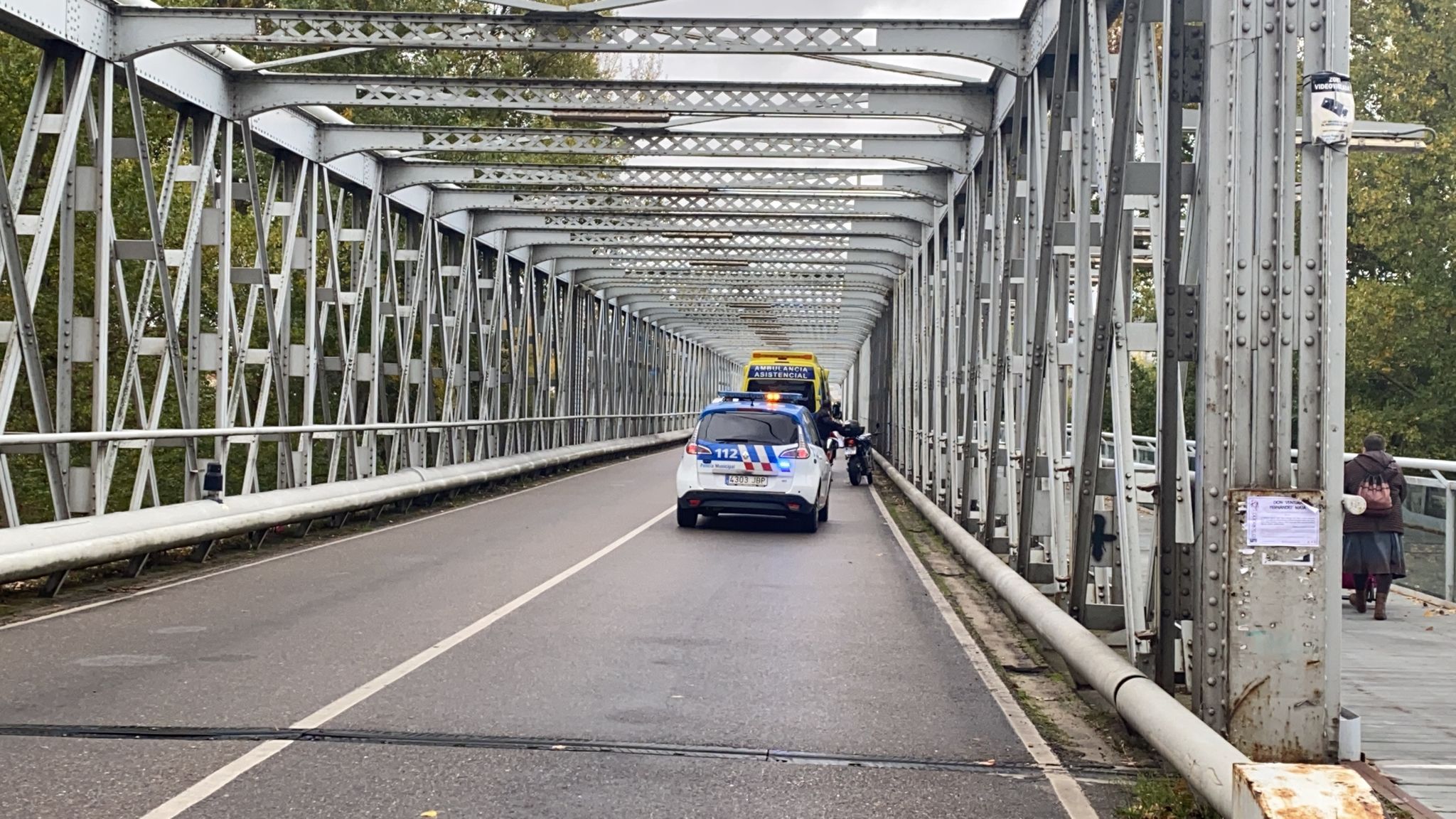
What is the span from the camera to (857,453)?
2964 centimetres

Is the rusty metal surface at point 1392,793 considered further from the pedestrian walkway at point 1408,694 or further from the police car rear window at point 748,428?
the police car rear window at point 748,428

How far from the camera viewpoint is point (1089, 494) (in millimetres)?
8148

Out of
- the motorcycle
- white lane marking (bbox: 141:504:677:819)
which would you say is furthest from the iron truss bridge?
white lane marking (bbox: 141:504:677:819)

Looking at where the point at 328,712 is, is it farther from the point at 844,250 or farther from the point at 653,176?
the point at 844,250

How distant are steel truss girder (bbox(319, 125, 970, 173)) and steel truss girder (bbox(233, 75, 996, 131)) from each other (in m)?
2.45

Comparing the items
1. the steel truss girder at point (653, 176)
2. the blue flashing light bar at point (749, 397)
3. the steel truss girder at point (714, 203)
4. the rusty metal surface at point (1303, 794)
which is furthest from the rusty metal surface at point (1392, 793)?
the steel truss girder at point (714, 203)

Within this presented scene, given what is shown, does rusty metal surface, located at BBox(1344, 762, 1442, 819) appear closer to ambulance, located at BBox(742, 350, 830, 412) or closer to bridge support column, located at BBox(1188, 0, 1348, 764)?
bridge support column, located at BBox(1188, 0, 1348, 764)

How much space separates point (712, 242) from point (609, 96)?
53.6 feet

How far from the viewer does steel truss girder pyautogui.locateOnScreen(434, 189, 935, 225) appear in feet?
82.8

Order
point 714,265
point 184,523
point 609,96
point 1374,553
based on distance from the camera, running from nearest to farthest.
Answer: point 1374,553 → point 184,523 → point 609,96 → point 714,265

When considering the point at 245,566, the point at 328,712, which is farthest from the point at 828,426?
the point at 328,712

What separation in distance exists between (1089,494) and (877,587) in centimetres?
480

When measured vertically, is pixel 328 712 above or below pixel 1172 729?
below

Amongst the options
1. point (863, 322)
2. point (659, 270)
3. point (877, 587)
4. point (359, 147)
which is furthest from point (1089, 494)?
point (863, 322)
